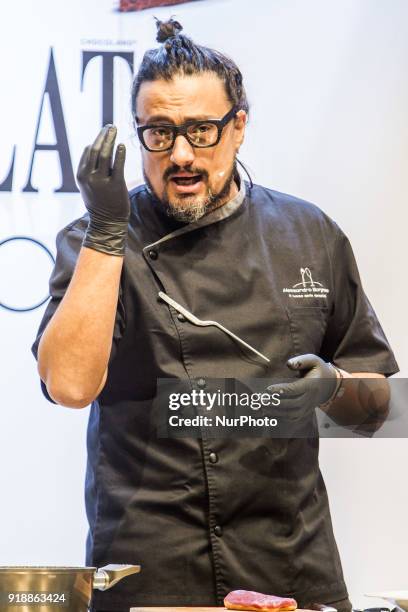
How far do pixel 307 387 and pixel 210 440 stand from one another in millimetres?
195

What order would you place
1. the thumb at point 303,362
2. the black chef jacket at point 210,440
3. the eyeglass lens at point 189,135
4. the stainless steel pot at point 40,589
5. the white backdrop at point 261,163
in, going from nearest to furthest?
the stainless steel pot at point 40,589, the thumb at point 303,362, the black chef jacket at point 210,440, the eyeglass lens at point 189,135, the white backdrop at point 261,163

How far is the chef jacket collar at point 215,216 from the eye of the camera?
1768mm

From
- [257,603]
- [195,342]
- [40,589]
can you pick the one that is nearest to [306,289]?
[195,342]

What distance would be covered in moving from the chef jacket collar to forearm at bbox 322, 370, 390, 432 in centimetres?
38

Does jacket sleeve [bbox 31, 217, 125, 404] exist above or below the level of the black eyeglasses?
below

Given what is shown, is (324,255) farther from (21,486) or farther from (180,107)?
(21,486)

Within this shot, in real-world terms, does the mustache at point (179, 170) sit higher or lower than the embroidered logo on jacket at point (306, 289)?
higher

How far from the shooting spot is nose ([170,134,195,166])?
1.69 meters

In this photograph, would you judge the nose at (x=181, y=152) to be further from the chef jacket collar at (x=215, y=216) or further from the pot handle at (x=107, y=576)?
the pot handle at (x=107, y=576)

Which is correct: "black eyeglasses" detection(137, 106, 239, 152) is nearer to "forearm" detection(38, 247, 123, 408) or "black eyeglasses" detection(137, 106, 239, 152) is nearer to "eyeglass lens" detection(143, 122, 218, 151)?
"eyeglass lens" detection(143, 122, 218, 151)

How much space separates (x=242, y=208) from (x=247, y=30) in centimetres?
54

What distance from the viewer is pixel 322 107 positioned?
221 cm

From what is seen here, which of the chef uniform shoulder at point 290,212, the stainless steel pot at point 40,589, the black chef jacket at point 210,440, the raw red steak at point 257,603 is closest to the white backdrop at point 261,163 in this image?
the chef uniform shoulder at point 290,212

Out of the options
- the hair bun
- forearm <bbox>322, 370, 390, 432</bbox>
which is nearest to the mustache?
the hair bun
